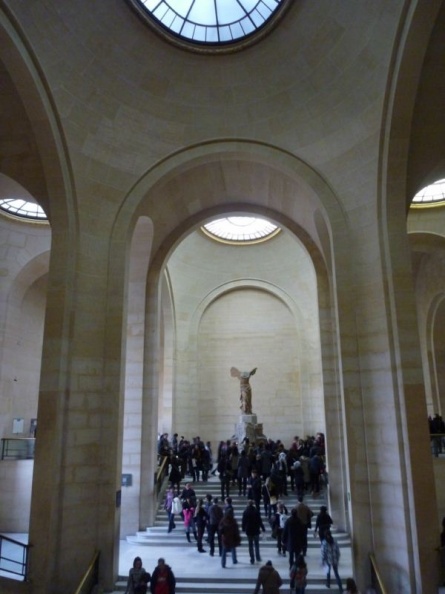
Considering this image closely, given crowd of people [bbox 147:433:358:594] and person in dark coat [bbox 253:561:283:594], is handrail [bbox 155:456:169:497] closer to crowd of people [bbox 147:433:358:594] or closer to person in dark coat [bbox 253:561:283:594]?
crowd of people [bbox 147:433:358:594]

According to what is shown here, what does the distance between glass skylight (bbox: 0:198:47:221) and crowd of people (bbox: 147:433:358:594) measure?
9426 mm

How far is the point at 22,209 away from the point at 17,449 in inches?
321

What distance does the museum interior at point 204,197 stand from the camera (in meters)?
8.41

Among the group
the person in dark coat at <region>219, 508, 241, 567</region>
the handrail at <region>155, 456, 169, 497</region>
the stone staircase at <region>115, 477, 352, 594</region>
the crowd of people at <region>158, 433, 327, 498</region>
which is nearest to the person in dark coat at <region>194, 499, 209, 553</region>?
the stone staircase at <region>115, 477, 352, 594</region>

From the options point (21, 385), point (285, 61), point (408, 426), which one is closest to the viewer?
point (408, 426)

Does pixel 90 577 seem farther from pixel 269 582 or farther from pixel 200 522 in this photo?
pixel 269 582

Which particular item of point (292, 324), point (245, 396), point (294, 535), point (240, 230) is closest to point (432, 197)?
point (292, 324)

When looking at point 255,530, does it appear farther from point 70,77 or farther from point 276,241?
point 276,241

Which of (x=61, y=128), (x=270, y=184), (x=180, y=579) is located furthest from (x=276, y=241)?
(x=180, y=579)

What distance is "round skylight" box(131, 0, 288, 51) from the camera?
33.4 ft

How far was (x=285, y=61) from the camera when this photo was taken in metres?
10.1

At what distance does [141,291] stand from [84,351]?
452cm

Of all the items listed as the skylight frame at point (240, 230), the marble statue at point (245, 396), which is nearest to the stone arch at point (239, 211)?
the marble statue at point (245, 396)

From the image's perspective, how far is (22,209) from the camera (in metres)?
16.0
